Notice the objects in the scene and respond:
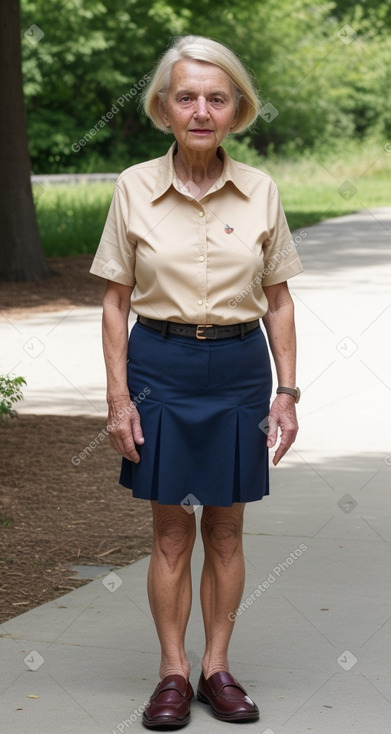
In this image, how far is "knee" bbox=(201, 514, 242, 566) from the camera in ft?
13.3

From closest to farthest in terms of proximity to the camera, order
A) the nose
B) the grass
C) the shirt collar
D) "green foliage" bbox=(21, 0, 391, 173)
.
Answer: the nose, the shirt collar, the grass, "green foliage" bbox=(21, 0, 391, 173)

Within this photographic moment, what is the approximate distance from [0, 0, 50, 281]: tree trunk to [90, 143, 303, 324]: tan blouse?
13.3 metres

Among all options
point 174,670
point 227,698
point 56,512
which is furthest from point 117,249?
point 56,512

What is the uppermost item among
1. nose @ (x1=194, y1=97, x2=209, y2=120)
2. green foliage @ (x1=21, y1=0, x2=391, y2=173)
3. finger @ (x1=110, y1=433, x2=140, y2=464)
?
nose @ (x1=194, y1=97, x2=209, y2=120)

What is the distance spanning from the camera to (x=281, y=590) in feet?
17.6

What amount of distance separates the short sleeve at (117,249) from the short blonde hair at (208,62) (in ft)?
0.98

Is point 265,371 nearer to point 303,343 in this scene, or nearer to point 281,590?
point 281,590

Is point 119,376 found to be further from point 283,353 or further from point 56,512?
point 56,512

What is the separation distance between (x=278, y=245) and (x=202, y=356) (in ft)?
1.38

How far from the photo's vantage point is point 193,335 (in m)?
3.91

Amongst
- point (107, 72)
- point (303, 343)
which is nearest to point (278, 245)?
point (303, 343)

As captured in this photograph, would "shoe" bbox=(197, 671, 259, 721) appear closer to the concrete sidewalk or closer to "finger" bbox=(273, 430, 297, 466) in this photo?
the concrete sidewalk

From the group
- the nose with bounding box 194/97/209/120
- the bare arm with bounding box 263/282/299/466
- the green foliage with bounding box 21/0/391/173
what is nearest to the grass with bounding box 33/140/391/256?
the green foliage with bounding box 21/0/391/173

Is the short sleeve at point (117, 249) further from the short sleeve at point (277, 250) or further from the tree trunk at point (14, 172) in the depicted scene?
the tree trunk at point (14, 172)
